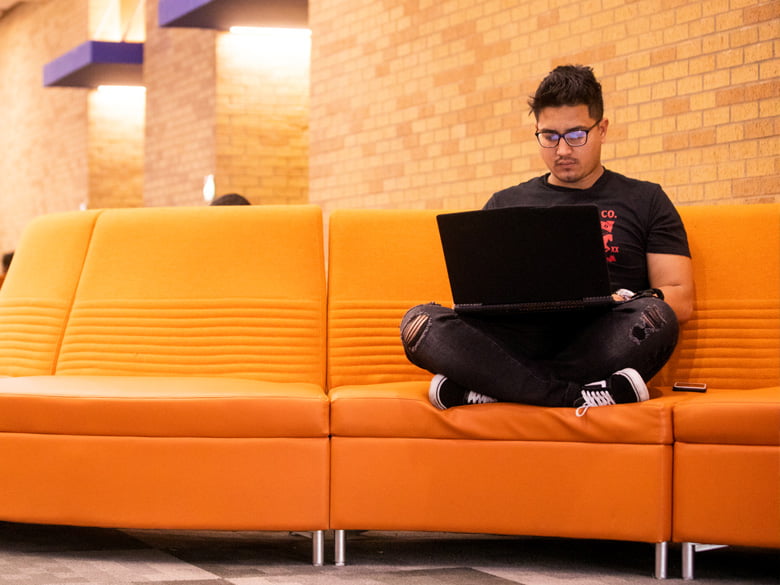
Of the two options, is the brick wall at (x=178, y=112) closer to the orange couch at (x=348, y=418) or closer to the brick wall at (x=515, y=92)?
the brick wall at (x=515, y=92)

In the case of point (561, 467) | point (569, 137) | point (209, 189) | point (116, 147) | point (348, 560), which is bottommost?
point (348, 560)

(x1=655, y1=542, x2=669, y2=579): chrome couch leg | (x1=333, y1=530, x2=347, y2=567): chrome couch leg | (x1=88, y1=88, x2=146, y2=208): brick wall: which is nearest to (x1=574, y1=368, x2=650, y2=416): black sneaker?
(x1=655, y1=542, x2=669, y2=579): chrome couch leg

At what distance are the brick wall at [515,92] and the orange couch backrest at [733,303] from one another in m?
0.95

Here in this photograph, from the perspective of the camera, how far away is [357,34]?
6980 millimetres

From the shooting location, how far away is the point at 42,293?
3666 millimetres

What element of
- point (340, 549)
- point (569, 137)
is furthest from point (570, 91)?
point (340, 549)

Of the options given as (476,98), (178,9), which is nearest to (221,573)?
(476,98)

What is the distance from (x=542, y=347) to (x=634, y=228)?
517 mm

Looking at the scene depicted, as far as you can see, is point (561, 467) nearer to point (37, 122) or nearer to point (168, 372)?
point (168, 372)

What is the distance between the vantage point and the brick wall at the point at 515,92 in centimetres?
428

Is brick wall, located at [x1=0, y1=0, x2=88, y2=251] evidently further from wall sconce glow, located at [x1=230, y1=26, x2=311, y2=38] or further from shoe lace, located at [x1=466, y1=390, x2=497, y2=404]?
shoe lace, located at [x1=466, y1=390, x2=497, y2=404]

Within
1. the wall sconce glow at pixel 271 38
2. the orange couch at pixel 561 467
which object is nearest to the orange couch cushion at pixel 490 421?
the orange couch at pixel 561 467

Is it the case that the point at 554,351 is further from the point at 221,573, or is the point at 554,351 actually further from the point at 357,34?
the point at 357,34

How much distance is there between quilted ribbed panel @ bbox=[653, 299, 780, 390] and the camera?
10.4 feet
